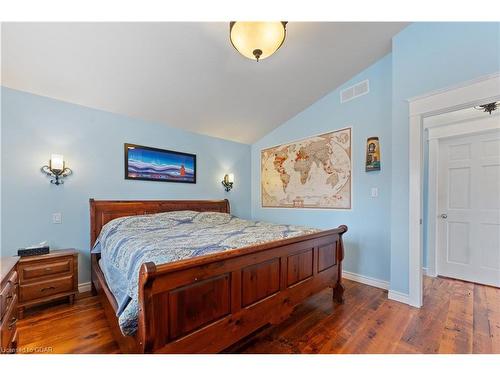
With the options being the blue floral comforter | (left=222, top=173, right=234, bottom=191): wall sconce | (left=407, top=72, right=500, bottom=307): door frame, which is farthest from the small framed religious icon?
(left=222, top=173, right=234, bottom=191): wall sconce

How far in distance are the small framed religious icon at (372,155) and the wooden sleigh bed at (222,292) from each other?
118 centimetres

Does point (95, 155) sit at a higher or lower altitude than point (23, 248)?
higher

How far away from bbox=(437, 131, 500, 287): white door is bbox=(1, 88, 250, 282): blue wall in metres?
4.04

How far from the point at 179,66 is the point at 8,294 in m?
2.38

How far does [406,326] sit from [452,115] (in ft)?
9.26

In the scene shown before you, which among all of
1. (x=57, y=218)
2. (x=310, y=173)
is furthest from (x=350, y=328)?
(x=57, y=218)

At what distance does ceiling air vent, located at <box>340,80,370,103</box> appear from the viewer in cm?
301

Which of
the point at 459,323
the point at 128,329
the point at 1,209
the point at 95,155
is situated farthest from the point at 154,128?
the point at 459,323

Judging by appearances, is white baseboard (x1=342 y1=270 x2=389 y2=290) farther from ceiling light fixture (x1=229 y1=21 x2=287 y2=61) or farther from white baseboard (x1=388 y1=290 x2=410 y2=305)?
ceiling light fixture (x1=229 y1=21 x2=287 y2=61)

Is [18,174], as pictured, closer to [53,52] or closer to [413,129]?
[53,52]

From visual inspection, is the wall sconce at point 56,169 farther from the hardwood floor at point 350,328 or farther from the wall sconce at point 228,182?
the wall sconce at point 228,182

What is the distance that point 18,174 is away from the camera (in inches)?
91.4
